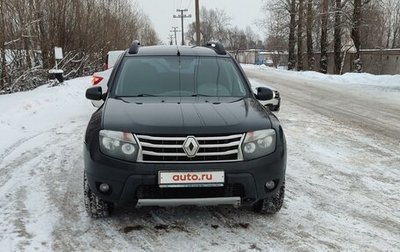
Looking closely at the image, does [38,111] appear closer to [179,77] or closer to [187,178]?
[179,77]

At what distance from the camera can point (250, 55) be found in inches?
3150

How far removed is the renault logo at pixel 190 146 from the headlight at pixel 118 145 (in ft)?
1.36

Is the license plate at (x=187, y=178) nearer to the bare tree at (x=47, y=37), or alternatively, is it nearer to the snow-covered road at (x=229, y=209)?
the snow-covered road at (x=229, y=209)

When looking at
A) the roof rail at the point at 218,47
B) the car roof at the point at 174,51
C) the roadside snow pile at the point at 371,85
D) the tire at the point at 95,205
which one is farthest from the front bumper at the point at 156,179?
the roadside snow pile at the point at 371,85

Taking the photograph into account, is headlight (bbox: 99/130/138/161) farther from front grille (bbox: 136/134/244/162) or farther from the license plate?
the license plate

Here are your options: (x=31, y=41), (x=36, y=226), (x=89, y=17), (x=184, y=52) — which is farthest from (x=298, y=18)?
(x=36, y=226)

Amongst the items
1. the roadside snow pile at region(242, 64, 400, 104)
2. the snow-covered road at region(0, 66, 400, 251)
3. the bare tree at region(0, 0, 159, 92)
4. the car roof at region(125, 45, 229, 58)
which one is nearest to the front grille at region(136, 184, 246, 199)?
the snow-covered road at region(0, 66, 400, 251)

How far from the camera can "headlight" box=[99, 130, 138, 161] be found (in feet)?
13.0

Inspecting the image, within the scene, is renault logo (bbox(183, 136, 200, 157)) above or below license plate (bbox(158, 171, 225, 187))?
above

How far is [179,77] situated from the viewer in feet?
17.8

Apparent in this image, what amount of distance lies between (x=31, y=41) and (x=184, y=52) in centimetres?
1317

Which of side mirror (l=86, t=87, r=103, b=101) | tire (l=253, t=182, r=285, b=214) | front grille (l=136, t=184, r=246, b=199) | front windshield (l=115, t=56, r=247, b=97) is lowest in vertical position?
tire (l=253, t=182, r=285, b=214)

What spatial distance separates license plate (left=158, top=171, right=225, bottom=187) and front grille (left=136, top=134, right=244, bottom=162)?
0.12m

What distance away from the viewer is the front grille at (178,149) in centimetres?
394
